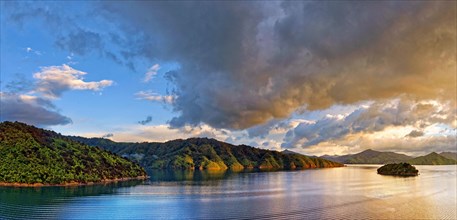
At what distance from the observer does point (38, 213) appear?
102m

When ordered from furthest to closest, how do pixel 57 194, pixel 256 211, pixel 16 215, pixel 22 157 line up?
pixel 22 157, pixel 57 194, pixel 256 211, pixel 16 215

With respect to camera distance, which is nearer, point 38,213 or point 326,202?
point 38,213

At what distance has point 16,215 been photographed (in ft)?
318

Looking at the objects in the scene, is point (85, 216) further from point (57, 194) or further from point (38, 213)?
point (57, 194)

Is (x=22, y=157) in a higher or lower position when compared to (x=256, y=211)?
higher

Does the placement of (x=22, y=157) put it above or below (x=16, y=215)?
above

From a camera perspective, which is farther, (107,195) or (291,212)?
(107,195)

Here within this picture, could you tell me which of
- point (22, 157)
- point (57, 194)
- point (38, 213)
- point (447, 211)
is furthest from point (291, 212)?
point (22, 157)

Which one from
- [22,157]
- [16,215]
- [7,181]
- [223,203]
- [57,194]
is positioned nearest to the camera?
[16,215]

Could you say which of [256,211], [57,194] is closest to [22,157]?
[57,194]

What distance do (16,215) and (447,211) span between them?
120 m

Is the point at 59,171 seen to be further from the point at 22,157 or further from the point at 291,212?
the point at 291,212

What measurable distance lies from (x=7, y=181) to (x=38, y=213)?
3430 inches

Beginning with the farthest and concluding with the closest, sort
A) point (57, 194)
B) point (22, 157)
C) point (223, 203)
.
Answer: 1. point (22, 157)
2. point (57, 194)
3. point (223, 203)
